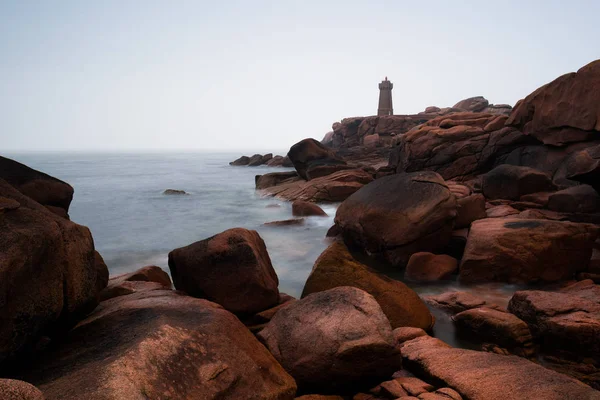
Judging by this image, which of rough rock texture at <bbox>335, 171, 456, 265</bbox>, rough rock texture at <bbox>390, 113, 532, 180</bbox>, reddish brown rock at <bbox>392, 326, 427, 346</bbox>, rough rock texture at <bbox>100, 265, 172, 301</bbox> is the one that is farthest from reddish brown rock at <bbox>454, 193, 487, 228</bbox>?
rough rock texture at <bbox>390, 113, 532, 180</bbox>

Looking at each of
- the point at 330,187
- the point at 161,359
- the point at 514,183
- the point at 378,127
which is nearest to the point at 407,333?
the point at 161,359

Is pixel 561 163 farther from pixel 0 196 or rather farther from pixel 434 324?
pixel 0 196

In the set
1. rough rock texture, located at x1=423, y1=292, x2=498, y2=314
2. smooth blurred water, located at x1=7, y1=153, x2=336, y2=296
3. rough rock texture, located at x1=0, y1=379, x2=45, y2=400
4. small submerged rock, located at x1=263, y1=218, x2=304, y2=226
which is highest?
rough rock texture, located at x1=0, y1=379, x2=45, y2=400

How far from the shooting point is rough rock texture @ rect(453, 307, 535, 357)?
5.26 metres

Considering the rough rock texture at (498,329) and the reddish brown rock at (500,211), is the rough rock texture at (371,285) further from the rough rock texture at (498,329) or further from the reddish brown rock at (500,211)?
the reddish brown rock at (500,211)

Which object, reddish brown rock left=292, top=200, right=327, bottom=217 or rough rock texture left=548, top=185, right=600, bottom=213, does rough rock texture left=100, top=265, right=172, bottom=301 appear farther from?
reddish brown rock left=292, top=200, right=327, bottom=217

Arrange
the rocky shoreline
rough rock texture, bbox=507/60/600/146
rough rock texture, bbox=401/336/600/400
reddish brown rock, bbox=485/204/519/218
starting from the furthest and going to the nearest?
rough rock texture, bbox=507/60/600/146 → reddish brown rock, bbox=485/204/519/218 → rough rock texture, bbox=401/336/600/400 → the rocky shoreline

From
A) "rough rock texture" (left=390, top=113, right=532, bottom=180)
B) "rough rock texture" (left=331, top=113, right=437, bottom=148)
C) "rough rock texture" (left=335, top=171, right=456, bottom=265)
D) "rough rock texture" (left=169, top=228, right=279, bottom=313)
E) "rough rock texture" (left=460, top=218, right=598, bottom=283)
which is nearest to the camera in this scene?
"rough rock texture" (left=169, top=228, right=279, bottom=313)

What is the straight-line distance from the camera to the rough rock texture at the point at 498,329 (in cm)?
526

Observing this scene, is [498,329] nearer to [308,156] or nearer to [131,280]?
[131,280]

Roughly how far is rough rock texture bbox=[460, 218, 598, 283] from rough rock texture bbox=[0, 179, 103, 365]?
6.69 meters

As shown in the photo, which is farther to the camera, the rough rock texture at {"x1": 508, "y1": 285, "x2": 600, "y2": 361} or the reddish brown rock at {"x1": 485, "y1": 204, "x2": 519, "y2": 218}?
the reddish brown rock at {"x1": 485, "y1": 204, "x2": 519, "y2": 218}

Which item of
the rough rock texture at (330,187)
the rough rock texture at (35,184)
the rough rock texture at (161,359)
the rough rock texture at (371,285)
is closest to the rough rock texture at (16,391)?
the rough rock texture at (161,359)

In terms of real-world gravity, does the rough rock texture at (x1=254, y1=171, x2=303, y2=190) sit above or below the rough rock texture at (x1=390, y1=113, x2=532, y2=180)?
below
